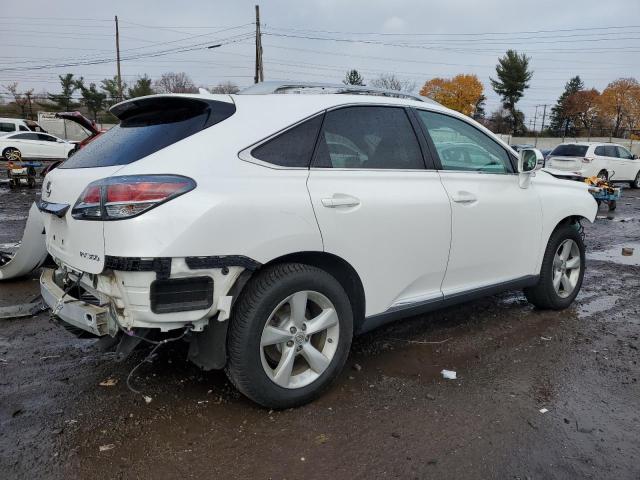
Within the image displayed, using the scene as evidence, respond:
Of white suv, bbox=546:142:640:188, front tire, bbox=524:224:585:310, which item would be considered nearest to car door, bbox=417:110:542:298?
front tire, bbox=524:224:585:310

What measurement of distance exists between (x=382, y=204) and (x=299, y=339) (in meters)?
0.95

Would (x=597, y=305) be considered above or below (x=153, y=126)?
below

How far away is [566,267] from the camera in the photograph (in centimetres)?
480

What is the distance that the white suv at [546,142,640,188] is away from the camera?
59.7ft

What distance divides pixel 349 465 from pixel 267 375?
0.64 m

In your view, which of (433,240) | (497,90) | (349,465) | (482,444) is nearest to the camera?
(349,465)

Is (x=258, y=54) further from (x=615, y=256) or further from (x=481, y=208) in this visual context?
(x=481, y=208)

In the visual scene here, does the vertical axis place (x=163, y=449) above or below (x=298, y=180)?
below

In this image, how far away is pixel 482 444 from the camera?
8.82 ft

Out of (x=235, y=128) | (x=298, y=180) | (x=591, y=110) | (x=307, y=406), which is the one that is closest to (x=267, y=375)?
(x=307, y=406)

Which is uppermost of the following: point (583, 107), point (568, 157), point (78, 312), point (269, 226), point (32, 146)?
point (583, 107)

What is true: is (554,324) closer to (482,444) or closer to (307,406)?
(482,444)

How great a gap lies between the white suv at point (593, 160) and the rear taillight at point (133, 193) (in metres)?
17.5

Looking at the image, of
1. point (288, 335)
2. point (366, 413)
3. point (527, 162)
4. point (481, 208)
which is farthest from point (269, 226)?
point (527, 162)
